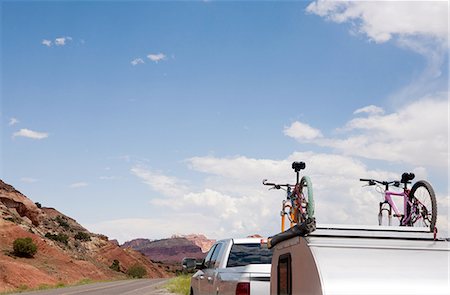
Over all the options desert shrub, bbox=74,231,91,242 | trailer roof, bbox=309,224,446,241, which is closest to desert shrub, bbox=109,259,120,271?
desert shrub, bbox=74,231,91,242

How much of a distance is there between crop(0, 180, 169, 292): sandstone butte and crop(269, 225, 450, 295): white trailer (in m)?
47.3

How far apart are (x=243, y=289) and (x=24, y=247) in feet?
189

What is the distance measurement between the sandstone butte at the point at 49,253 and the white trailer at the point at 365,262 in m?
47.3

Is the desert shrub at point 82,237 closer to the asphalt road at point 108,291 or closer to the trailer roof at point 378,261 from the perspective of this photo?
the asphalt road at point 108,291

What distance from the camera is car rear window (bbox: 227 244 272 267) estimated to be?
33.0ft

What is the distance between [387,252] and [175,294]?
80.0 feet

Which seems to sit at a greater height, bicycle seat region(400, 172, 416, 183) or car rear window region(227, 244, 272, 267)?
bicycle seat region(400, 172, 416, 183)

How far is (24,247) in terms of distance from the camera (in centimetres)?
6212

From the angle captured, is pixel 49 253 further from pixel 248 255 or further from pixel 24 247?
pixel 248 255

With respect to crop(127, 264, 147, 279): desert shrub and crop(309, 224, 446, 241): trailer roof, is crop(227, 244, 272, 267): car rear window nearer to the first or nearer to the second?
crop(309, 224, 446, 241): trailer roof

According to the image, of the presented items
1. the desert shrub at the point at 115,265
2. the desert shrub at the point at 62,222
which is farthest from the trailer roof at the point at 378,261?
the desert shrub at the point at 62,222

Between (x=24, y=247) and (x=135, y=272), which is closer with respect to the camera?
(x=24, y=247)

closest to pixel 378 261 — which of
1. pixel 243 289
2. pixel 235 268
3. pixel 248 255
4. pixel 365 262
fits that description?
pixel 365 262

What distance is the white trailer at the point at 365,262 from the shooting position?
421cm
